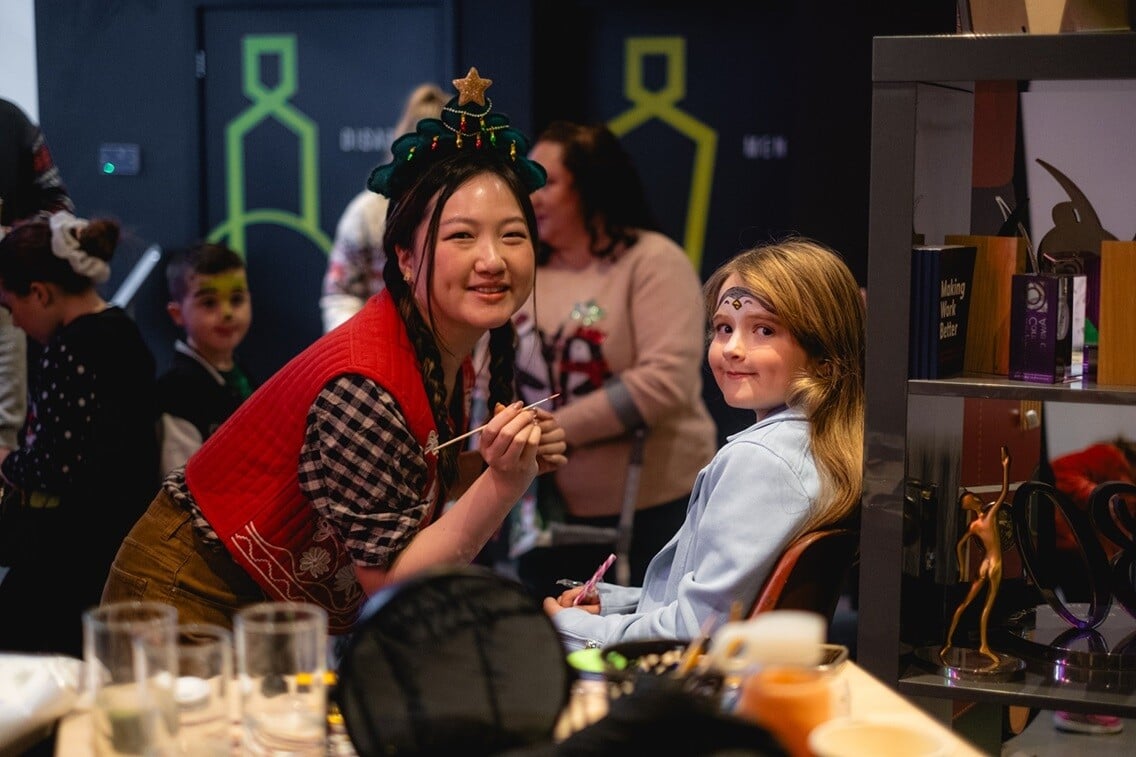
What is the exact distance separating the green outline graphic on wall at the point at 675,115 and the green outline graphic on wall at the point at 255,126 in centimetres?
131

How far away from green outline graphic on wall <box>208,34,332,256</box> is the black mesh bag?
4629 millimetres

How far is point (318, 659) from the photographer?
135 cm

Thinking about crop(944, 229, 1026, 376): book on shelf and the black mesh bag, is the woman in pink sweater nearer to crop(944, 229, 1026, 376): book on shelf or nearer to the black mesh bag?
crop(944, 229, 1026, 376): book on shelf

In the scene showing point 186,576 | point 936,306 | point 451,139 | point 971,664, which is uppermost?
point 451,139

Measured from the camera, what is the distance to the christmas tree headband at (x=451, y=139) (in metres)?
2.27

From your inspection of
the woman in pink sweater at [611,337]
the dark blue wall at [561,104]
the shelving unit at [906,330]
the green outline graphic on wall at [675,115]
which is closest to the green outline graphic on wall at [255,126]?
the dark blue wall at [561,104]

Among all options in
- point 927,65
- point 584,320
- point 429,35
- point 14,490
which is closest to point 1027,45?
point 927,65

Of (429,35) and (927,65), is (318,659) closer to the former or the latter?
(927,65)

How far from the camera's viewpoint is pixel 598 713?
58.7 inches

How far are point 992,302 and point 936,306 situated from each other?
179 mm

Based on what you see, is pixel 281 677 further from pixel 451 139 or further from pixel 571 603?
pixel 451 139

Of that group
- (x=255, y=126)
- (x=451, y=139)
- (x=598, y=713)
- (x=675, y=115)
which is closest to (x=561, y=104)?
(x=675, y=115)

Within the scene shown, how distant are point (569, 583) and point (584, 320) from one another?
145cm

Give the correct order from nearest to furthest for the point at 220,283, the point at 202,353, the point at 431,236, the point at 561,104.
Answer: the point at 431,236 → the point at 202,353 → the point at 220,283 → the point at 561,104
